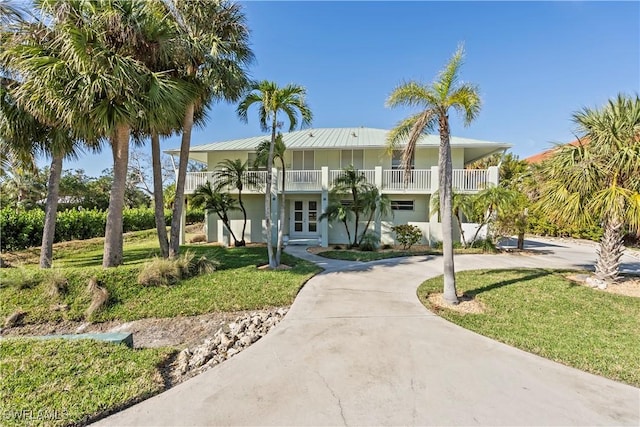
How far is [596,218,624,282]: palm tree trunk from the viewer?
26.0 feet

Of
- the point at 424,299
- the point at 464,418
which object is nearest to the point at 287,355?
the point at 464,418

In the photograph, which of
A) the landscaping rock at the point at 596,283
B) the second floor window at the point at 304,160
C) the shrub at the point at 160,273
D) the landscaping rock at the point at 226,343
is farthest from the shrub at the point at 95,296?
the landscaping rock at the point at 596,283

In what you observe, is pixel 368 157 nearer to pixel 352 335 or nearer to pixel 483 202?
pixel 483 202

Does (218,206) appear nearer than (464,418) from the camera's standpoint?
No

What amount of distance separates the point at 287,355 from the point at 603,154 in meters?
9.68

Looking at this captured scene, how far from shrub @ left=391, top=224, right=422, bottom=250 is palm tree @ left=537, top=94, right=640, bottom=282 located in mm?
6264

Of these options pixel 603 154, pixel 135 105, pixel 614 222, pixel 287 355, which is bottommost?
pixel 287 355

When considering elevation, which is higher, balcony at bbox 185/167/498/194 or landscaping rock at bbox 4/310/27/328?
balcony at bbox 185/167/498/194

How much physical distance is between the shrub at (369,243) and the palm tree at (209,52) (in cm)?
854

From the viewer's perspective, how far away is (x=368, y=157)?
16984 mm

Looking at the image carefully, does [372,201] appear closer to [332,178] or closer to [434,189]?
[332,178]

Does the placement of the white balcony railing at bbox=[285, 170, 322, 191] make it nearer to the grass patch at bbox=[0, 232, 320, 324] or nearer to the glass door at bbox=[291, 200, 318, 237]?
the glass door at bbox=[291, 200, 318, 237]

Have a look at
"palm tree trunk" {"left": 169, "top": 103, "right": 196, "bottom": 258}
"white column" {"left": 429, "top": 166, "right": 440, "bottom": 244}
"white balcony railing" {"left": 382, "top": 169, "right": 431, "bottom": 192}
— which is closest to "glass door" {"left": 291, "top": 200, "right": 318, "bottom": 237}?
"white balcony railing" {"left": 382, "top": 169, "right": 431, "bottom": 192}

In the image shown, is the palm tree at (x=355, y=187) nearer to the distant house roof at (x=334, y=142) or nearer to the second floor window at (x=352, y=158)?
the distant house roof at (x=334, y=142)
